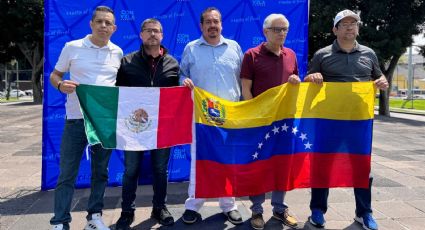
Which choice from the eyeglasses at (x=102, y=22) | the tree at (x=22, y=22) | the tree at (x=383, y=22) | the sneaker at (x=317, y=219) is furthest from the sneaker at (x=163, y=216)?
the tree at (x=22, y=22)

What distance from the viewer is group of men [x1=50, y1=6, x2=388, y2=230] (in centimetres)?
391

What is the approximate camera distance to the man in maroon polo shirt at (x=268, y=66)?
4101 mm

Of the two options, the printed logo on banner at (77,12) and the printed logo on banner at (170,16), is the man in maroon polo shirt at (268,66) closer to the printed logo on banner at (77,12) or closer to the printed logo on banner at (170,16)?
the printed logo on banner at (170,16)

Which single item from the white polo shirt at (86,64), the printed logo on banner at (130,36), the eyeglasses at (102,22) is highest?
the printed logo on banner at (130,36)

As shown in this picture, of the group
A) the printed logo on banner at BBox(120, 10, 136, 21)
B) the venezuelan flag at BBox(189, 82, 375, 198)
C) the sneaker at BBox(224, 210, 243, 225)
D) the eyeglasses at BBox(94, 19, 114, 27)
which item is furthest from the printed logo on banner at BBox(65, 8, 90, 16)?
the sneaker at BBox(224, 210, 243, 225)

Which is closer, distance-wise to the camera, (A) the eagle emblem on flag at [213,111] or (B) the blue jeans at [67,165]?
(B) the blue jeans at [67,165]

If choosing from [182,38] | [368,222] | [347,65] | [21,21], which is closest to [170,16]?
[182,38]

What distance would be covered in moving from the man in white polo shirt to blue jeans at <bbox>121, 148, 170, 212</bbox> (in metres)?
0.33

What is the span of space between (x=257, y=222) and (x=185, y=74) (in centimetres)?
170

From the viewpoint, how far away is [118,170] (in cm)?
591

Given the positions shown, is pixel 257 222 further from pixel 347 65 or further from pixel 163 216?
pixel 347 65

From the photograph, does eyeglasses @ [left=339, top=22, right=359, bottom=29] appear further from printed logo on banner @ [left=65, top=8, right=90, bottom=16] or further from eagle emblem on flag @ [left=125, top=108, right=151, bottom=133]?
printed logo on banner @ [left=65, top=8, right=90, bottom=16]

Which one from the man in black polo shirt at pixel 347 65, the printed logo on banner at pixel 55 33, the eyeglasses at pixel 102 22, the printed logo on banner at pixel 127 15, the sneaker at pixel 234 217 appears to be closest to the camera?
the eyeglasses at pixel 102 22

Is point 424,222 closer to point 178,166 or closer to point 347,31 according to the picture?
point 347,31
